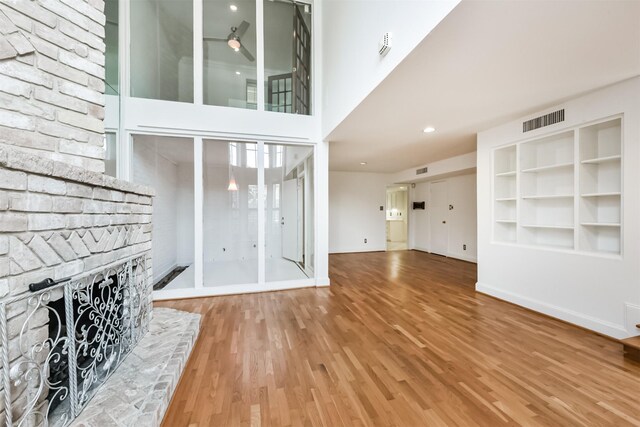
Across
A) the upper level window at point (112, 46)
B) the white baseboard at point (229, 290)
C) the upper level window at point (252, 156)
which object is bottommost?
the white baseboard at point (229, 290)

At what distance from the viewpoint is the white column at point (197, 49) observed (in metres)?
3.50

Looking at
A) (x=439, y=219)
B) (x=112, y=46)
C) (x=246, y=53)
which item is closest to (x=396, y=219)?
(x=439, y=219)

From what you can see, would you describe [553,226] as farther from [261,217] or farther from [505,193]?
[261,217]

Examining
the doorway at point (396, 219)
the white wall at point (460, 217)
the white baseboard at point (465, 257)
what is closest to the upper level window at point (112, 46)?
the white wall at point (460, 217)

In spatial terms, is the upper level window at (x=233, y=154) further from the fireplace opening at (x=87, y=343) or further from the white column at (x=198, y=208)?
the fireplace opening at (x=87, y=343)

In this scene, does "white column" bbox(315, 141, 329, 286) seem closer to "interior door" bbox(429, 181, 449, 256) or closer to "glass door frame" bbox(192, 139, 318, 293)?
"glass door frame" bbox(192, 139, 318, 293)

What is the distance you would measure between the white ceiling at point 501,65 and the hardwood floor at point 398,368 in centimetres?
229

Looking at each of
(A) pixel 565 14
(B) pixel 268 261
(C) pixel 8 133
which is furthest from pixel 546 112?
(C) pixel 8 133

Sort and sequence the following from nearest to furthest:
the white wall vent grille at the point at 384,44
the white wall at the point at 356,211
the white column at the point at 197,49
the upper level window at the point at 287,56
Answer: the white wall vent grille at the point at 384,44
the white column at the point at 197,49
the upper level window at the point at 287,56
the white wall at the point at 356,211

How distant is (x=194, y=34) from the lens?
3.52m

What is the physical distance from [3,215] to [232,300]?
2.65 metres

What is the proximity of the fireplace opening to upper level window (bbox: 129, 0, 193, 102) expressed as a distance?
2.87 metres

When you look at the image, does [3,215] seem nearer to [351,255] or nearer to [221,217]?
[221,217]

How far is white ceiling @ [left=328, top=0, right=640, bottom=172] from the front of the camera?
1.41 m
